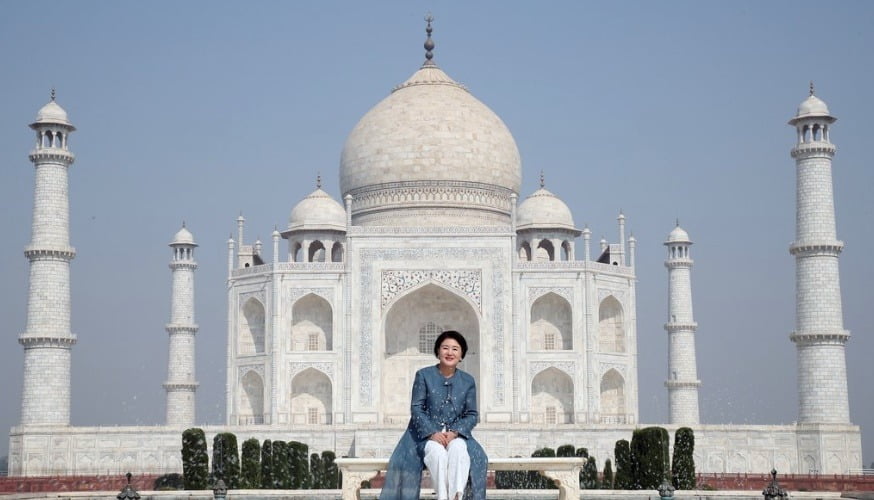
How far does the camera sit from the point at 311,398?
26844 mm

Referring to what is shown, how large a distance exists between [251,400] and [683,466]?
12982mm

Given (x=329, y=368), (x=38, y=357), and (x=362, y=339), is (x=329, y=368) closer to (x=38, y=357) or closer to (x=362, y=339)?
(x=362, y=339)

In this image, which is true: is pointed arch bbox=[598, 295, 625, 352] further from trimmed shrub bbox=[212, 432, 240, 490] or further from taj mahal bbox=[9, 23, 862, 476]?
trimmed shrub bbox=[212, 432, 240, 490]

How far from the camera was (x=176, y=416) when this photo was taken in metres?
30.6

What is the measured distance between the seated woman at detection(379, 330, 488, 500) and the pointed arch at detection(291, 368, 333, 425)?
21.0 metres

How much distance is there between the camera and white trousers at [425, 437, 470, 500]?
561cm

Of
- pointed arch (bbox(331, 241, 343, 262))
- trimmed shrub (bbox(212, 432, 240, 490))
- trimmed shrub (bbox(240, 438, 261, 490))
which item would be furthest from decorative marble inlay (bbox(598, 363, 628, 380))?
trimmed shrub (bbox(212, 432, 240, 490))

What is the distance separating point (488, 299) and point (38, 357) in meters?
9.02

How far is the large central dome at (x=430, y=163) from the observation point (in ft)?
95.6

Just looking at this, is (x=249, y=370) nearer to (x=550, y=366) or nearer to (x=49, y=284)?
(x=49, y=284)

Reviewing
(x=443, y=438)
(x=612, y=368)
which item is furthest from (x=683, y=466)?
(x=443, y=438)

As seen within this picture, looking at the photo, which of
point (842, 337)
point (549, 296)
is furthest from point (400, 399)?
point (842, 337)

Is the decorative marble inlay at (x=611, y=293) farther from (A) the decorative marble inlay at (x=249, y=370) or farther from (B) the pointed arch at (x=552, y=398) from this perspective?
(A) the decorative marble inlay at (x=249, y=370)

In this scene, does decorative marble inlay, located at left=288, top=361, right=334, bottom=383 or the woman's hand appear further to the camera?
decorative marble inlay, located at left=288, top=361, right=334, bottom=383
